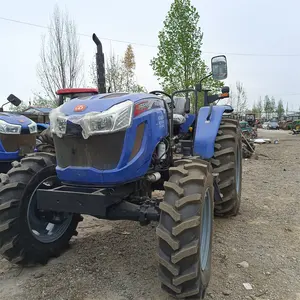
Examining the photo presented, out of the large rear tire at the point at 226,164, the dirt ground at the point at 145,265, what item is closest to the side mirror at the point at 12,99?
the dirt ground at the point at 145,265


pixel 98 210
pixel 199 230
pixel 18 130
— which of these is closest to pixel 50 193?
pixel 98 210

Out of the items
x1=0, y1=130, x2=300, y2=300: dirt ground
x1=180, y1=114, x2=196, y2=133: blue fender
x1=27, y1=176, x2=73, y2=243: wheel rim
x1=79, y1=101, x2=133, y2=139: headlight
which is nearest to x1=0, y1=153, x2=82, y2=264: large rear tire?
x1=27, y1=176, x2=73, y2=243: wheel rim

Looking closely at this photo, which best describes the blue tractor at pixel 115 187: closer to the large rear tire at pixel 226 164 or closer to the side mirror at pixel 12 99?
the large rear tire at pixel 226 164

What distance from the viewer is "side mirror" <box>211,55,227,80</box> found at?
173 inches

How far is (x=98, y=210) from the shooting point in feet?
9.68

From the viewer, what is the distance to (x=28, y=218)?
3.54 meters

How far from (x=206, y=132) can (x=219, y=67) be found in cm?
84

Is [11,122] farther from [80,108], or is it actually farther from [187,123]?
[80,108]

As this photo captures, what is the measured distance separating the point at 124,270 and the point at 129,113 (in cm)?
153

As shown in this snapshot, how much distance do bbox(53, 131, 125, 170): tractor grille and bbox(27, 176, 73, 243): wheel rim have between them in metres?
0.70

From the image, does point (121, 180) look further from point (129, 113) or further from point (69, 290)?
point (69, 290)

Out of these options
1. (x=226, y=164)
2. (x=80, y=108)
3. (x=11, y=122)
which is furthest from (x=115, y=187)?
(x=11, y=122)

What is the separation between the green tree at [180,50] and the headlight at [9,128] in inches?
446

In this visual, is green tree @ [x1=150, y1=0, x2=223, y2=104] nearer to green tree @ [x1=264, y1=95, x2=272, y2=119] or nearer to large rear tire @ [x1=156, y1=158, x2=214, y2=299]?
large rear tire @ [x1=156, y1=158, x2=214, y2=299]
